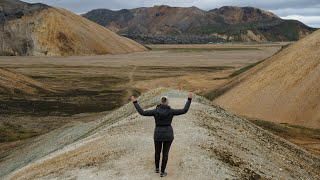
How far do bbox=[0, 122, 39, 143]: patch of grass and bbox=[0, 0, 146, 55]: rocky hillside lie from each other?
A: 70.2 metres

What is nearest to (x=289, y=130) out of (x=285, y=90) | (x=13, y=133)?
(x=285, y=90)

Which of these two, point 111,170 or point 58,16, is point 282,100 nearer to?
point 111,170

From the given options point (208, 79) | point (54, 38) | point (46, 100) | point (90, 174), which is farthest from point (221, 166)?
point (54, 38)

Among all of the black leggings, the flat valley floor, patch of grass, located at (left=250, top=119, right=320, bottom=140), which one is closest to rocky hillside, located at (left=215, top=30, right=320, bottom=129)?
patch of grass, located at (left=250, top=119, right=320, bottom=140)

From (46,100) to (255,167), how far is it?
104ft

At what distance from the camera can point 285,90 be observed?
3384 cm

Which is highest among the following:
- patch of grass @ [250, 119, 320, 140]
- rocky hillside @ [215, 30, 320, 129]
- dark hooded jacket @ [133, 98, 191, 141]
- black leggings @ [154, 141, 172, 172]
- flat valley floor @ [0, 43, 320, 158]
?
dark hooded jacket @ [133, 98, 191, 141]

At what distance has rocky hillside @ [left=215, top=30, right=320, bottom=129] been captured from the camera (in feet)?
104

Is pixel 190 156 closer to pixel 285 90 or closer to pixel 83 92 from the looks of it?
pixel 285 90

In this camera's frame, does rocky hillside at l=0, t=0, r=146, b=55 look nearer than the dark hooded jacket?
No

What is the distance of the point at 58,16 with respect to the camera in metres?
108

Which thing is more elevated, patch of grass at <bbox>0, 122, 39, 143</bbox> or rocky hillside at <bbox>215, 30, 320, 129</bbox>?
rocky hillside at <bbox>215, 30, 320, 129</bbox>

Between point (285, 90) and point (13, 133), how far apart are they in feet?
58.7

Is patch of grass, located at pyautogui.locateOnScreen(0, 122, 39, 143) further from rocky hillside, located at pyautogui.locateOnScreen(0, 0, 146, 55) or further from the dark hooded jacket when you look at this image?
rocky hillside, located at pyautogui.locateOnScreen(0, 0, 146, 55)
